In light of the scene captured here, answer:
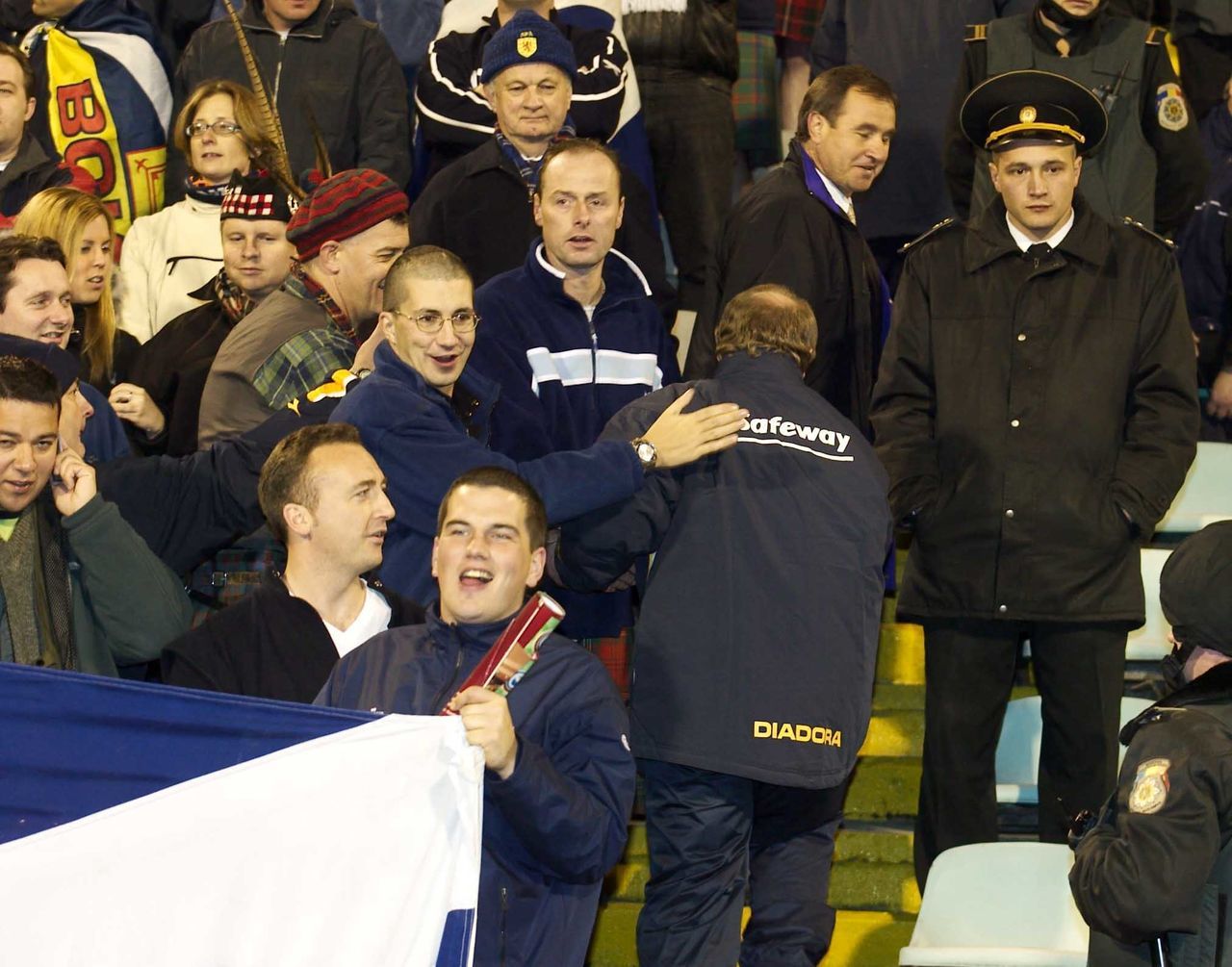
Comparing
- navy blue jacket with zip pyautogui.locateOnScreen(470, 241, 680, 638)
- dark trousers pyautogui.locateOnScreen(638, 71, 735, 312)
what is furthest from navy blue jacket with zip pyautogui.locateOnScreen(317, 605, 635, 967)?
dark trousers pyautogui.locateOnScreen(638, 71, 735, 312)

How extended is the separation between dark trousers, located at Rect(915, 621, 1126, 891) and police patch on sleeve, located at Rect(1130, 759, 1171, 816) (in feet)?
7.62

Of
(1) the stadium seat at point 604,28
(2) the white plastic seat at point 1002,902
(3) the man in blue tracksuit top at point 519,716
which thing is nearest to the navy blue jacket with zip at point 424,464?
(3) the man in blue tracksuit top at point 519,716

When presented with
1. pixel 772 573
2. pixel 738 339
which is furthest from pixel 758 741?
pixel 738 339

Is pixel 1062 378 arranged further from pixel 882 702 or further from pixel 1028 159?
pixel 882 702

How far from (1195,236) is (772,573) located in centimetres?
371

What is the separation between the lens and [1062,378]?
23.0 ft

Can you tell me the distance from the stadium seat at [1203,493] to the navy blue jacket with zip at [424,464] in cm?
293

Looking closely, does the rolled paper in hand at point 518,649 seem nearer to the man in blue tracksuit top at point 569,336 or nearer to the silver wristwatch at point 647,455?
the silver wristwatch at point 647,455

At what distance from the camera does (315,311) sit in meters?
6.84

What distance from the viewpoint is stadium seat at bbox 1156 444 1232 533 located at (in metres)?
8.23

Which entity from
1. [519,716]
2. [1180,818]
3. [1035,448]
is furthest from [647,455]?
[1180,818]

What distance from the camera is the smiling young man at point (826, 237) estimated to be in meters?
7.62

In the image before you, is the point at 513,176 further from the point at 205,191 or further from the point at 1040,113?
the point at 1040,113

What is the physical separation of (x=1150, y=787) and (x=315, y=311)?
128 inches
